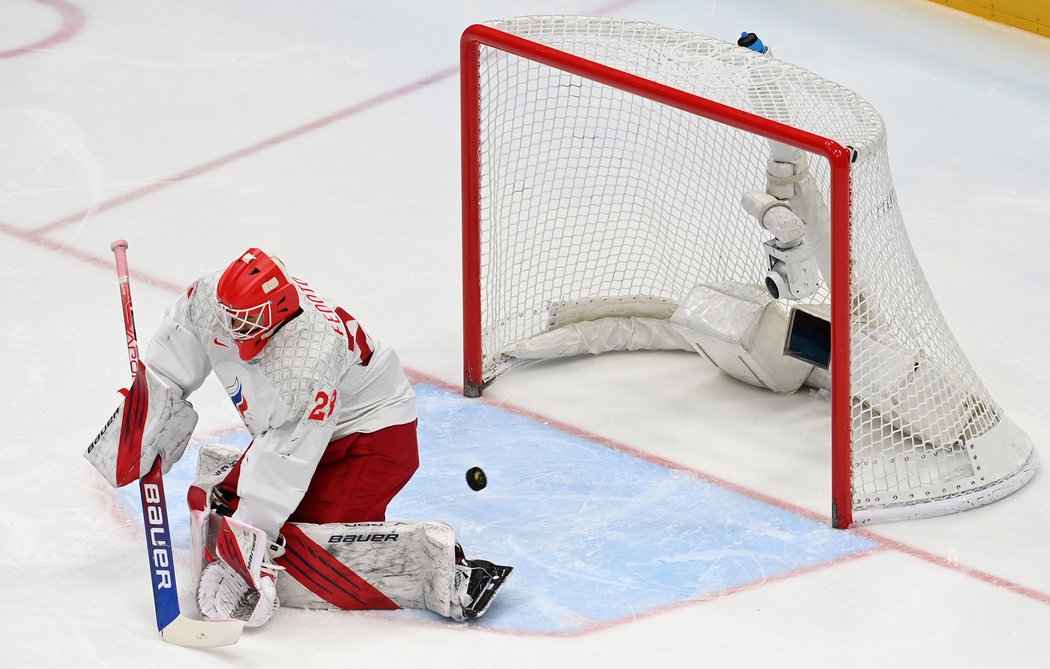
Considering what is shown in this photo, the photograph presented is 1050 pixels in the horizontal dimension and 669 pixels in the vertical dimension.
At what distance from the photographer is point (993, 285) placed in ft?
18.4

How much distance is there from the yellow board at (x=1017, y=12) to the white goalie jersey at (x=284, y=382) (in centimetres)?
416

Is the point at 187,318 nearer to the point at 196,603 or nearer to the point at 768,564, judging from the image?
the point at 196,603

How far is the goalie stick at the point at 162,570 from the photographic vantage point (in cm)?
370

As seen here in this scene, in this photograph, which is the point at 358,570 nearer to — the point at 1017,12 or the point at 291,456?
the point at 291,456

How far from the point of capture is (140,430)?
3.90 meters

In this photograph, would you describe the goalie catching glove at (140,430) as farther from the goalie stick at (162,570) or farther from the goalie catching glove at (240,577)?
the goalie catching glove at (240,577)

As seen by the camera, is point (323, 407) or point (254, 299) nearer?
point (254, 299)

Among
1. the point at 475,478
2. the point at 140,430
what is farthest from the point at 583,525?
the point at 140,430

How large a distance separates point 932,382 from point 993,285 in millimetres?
1254

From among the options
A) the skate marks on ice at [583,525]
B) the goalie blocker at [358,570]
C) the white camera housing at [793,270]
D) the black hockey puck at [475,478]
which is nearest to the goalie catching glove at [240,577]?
the goalie blocker at [358,570]

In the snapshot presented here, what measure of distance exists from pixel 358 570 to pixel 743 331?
1.38m

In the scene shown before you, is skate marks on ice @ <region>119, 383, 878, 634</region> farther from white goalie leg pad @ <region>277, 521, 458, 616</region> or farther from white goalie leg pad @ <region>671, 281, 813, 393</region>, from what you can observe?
white goalie leg pad @ <region>671, 281, 813, 393</region>

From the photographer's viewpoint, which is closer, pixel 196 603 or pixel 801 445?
pixel 196 603

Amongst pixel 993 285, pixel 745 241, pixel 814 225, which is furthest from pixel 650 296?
pixel 993 285
